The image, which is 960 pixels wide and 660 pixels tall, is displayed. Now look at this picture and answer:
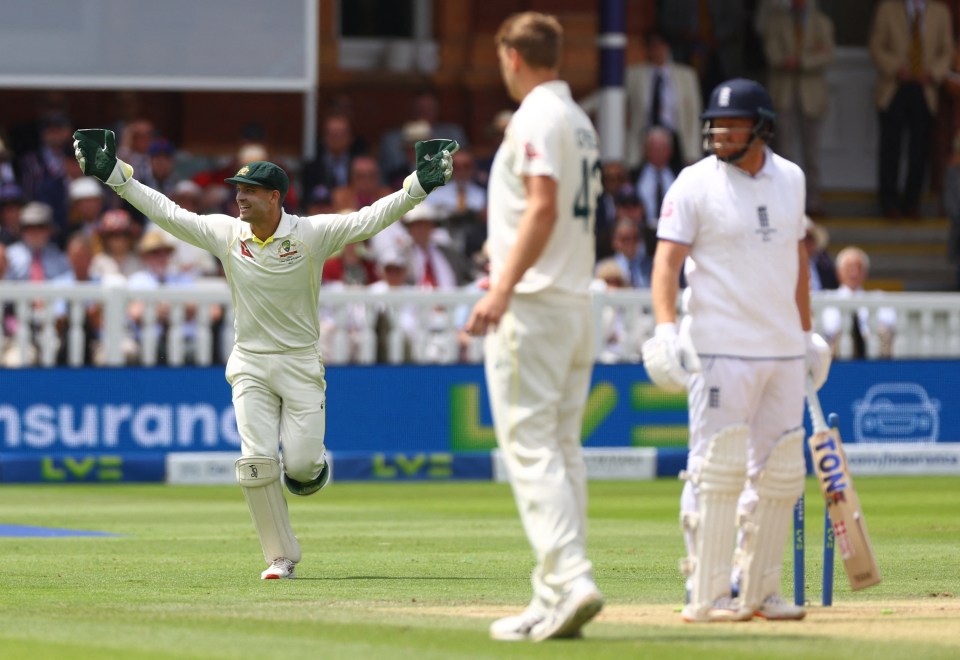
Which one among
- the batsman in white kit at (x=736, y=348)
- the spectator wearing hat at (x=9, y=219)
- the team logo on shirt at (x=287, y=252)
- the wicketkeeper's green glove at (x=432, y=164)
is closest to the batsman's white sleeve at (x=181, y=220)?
the team logo on shirt at (x=287, y=252)

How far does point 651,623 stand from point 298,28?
1394 centimetres

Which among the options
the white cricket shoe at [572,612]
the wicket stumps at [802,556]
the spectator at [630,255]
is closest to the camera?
the white cricket shoe at [572,612]

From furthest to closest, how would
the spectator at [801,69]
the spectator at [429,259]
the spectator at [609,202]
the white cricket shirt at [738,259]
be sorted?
the spectator at [801,69] → the spectator at [609,202] → the spectator at [429,259] → the white cricket shirt at [738,259]

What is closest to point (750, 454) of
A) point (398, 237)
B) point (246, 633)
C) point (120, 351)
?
point (246, 633)

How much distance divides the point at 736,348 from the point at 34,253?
1127cm

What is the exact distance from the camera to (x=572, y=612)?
689 cm

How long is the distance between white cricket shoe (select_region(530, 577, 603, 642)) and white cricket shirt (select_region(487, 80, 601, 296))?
1023 millimetres

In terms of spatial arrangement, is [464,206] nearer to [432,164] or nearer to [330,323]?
[330,323]

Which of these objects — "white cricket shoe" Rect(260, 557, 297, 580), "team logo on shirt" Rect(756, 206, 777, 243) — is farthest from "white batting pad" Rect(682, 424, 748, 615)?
"white cricket shoe" Rect(260, 557, 297, 580)

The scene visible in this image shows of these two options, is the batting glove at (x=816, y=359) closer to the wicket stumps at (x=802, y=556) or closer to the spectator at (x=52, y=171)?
the wicket stumps at (x=802, y=556)

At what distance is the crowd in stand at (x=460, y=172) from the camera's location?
17.8 meters

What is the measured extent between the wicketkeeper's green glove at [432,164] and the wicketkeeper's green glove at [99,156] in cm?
139

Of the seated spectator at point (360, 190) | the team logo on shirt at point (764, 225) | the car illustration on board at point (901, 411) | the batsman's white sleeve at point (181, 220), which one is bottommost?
the car illustration on board at point (901, 411)

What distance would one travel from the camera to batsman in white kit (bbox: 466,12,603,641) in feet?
22.9
